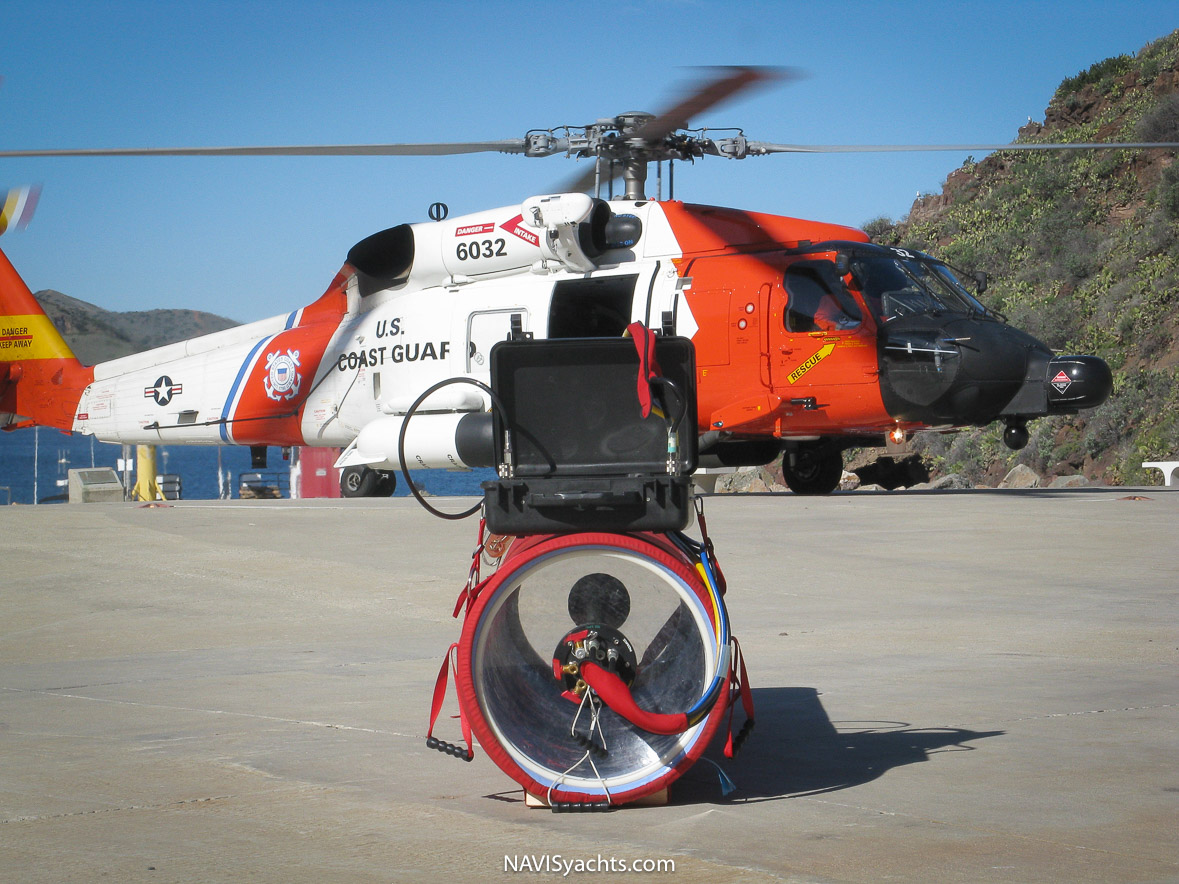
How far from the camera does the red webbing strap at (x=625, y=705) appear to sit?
360cm

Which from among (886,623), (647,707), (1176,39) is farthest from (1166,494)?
(1176,39)

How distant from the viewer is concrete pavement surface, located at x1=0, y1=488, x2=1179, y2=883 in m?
3.16

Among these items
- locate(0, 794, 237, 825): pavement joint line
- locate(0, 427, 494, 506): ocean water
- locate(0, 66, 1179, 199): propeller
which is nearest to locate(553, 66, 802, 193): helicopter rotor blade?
locate(0, 66, 1179, 199): propeller

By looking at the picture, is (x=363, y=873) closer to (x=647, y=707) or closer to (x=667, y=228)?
(x=647, y=707)

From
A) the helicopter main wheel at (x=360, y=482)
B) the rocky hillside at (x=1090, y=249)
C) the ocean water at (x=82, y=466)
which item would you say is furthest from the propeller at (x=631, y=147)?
the ocean water at (x=82, y=466)

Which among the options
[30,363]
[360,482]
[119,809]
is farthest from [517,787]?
[30,363]

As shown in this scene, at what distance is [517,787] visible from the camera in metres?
3.95

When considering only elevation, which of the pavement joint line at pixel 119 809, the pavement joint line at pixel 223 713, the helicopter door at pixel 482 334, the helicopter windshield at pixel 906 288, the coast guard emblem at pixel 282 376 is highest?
the helicopter windshield at pixel 906 288

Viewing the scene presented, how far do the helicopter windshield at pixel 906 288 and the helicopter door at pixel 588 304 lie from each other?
2730mm

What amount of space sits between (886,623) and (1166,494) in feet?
29.3

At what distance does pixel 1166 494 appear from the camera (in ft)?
47.2

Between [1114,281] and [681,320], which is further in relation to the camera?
[1114,281]

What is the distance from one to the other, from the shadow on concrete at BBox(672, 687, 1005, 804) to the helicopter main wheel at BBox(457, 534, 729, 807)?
0.79ft

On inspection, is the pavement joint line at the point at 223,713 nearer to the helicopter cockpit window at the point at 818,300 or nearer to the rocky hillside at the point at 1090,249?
the helicopter cockpit window at the point at 818,300
